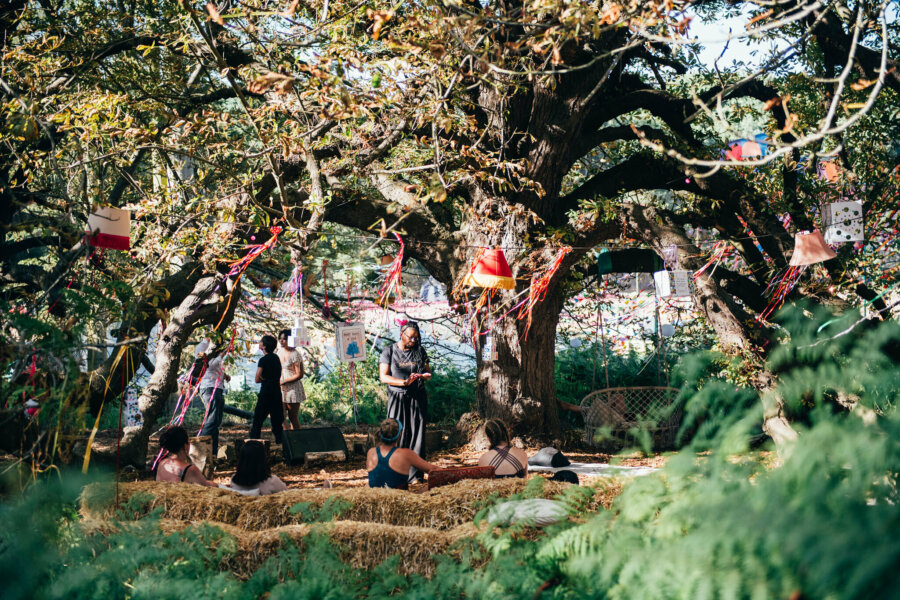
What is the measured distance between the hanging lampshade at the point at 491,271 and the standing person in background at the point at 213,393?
3.49m

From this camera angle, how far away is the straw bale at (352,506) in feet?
14.8

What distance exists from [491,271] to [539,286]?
1432 mm


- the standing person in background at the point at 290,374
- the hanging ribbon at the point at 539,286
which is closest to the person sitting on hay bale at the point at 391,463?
the hanging ribbon at the point at 539,286

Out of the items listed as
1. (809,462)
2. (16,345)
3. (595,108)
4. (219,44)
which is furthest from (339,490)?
(595,108)

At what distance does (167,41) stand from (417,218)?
11.2 feet

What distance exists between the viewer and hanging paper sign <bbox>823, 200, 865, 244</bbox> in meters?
7.32

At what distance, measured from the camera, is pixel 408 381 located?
7750mm

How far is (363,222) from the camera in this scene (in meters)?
8.79

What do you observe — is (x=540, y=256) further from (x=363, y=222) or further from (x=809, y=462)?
(x=809, y=462)

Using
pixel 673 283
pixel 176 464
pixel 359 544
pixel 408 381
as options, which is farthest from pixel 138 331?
pixel 673 283

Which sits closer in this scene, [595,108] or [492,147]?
[492,147]

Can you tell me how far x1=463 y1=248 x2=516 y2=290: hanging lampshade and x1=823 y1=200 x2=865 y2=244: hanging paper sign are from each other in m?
3.27

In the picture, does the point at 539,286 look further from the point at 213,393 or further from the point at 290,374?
the point at 213,393

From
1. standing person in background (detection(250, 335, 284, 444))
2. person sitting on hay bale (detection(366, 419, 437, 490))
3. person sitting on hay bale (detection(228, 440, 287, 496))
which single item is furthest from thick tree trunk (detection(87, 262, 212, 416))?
person sitting on hay bale (detection(366, 419, 437, 490))
